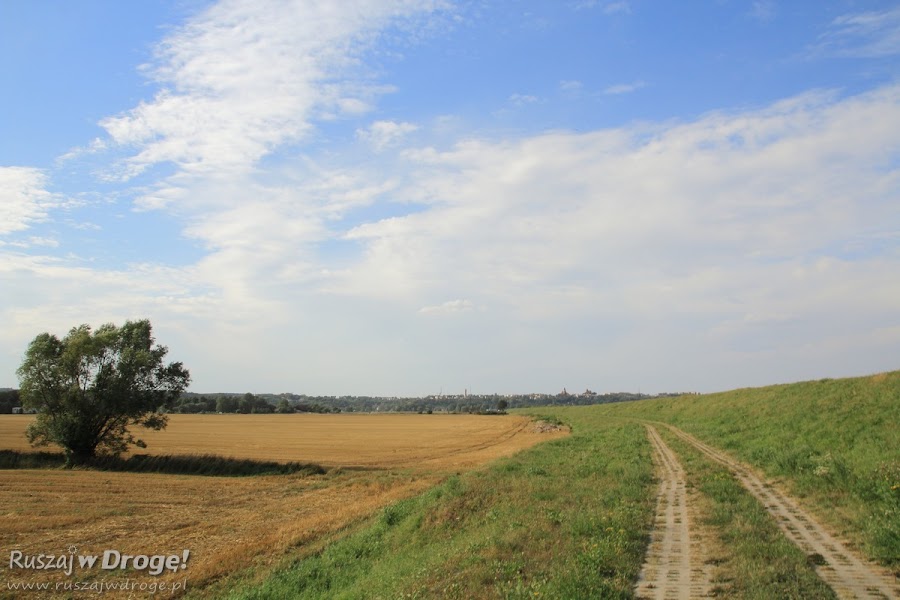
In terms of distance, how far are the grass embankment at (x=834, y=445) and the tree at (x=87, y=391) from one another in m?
43.3

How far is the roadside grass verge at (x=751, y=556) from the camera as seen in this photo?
869 cm

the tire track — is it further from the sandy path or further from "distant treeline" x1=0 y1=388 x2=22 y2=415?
"distant treeline" x1=0 y1=388 x2=22 y2=415

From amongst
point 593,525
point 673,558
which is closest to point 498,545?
point 593,525

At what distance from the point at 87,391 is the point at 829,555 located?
50707 millimetres

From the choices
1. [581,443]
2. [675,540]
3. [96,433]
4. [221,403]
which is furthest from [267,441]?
[221,403]

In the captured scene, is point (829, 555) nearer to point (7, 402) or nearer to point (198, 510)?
point (198, 510)

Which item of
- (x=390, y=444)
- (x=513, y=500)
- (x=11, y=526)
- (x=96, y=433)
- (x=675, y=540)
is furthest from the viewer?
(x=390, y=444)

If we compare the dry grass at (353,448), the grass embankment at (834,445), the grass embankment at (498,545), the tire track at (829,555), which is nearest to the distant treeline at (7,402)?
the dry grass at (353,448)

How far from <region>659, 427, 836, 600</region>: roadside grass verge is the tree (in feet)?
147

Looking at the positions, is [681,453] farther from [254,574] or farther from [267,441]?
[267,441]

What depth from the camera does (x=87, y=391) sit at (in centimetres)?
4628

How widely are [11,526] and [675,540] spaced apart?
24368 millimetres

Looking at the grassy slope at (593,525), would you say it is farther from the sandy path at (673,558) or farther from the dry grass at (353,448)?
the dry grass at (353,448)

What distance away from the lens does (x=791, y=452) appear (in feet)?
77.5
